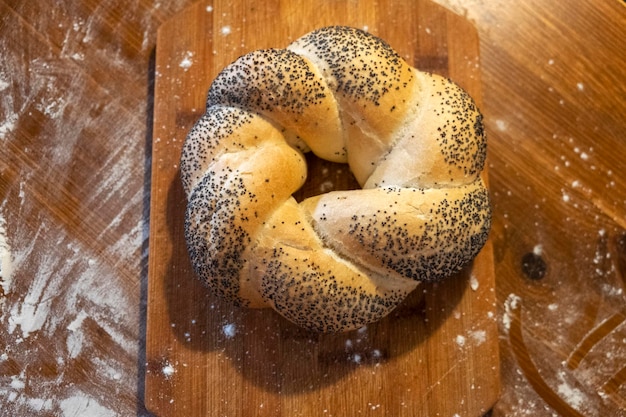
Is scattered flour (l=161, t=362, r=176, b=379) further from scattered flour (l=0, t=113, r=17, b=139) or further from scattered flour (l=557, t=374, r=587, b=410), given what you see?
scattered flour (l=557, t=374, r=587, b=410)

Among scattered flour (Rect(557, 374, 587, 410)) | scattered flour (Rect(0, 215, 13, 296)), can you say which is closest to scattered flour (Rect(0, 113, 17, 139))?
scattered flour (Rect(0, 215, 13, 296))

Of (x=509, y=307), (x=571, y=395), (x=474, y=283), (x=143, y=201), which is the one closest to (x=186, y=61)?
(x=143, y=201)

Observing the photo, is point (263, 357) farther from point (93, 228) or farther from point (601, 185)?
point (601, 185)

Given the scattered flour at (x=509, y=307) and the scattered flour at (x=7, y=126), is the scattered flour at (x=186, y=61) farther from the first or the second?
the scattered flour at (x=509, y=307)

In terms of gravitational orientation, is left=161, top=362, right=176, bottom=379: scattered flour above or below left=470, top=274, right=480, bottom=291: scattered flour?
below

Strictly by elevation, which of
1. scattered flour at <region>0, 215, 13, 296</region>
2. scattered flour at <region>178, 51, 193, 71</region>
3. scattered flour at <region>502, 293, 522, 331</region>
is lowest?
scattered flour at <region>502, 293, 522, 331</region>

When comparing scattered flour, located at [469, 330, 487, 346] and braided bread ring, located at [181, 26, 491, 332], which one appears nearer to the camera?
braided bread ring, located at [181, 26, 491, 332]
